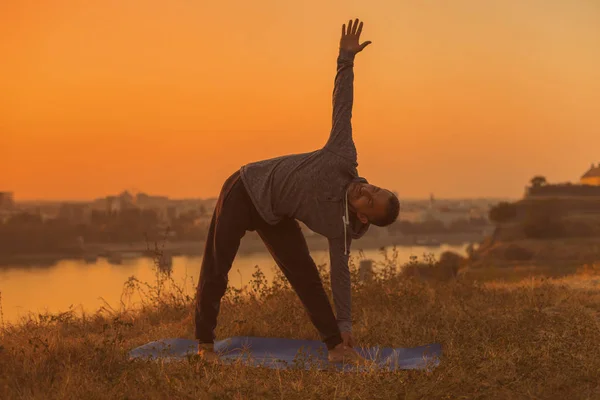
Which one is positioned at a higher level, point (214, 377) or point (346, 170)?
point (346, 170)

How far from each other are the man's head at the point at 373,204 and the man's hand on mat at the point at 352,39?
1.05 m

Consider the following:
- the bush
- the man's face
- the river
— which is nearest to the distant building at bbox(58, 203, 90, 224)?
the river

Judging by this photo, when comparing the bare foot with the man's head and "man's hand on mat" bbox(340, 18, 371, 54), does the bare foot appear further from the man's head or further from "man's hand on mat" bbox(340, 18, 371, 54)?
"man's hand on mat" bbox(340, 18, 371, 54)

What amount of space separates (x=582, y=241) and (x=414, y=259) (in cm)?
4102

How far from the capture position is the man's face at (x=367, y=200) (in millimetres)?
5064

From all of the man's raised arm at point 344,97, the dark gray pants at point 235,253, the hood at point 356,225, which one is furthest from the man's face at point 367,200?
the dark gray pants at point 235,253

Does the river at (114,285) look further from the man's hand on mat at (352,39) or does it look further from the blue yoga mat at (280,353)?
the man's hand on mat at (352,39)

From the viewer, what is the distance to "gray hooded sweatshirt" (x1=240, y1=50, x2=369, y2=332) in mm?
5316

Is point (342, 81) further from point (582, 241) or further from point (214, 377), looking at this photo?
point (582, 241)

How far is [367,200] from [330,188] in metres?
0.33

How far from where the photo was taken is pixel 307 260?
5.80 meters

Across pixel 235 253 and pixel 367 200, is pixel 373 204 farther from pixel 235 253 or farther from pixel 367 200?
pixel 235 253

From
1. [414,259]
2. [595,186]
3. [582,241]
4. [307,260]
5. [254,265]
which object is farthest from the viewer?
[595,186]

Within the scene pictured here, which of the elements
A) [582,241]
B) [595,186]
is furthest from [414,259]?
[595,186]
